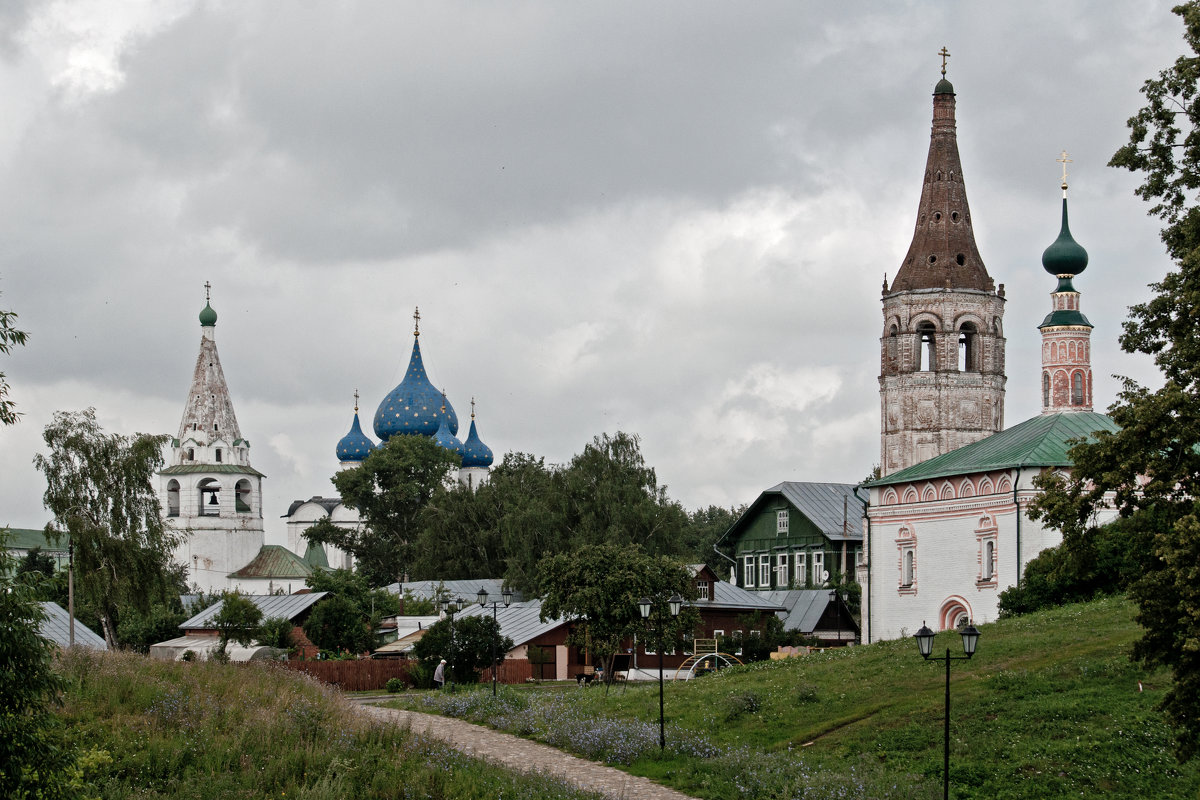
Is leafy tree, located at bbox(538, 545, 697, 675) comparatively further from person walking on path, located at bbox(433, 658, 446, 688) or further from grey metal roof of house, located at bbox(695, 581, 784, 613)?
grey metal roof of house, located at bbox(695, 581, 784, 613)

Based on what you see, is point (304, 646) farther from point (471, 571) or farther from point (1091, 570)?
point (1091, 570)

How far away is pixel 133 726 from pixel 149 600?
22.4 meters

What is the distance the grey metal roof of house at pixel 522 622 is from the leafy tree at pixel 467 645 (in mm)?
4092

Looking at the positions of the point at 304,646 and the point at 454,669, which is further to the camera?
the point at 304,646

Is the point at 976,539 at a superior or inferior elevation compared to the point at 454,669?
superior

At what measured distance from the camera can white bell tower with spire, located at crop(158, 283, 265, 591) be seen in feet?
247

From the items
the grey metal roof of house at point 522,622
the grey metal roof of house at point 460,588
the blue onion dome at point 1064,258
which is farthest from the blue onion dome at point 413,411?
the blue onion dome at point 1064,258

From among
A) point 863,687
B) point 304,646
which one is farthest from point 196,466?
point 863,687

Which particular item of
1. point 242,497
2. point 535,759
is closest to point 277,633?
point 535,759

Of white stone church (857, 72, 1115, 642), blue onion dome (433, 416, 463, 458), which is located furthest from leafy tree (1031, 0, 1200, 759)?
blue onion dome (433, 416, 463, 458)

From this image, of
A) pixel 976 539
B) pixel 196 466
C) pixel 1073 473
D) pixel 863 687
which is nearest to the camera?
pixel 1073 473

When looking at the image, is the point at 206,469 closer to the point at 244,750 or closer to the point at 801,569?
the point at 801,569

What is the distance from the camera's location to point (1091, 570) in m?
16.0

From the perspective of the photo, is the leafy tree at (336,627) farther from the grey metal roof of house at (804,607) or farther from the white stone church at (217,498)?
the white stone church at (217,498)
